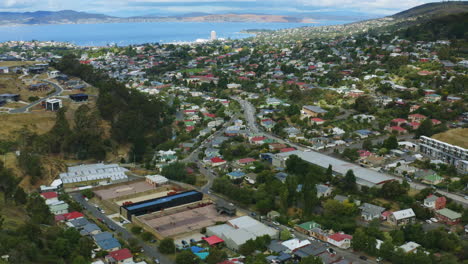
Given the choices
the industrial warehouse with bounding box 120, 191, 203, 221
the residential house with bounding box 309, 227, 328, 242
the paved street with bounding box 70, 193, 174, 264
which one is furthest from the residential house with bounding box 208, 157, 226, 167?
the residential house with bounding box 309, 227, 328, 242

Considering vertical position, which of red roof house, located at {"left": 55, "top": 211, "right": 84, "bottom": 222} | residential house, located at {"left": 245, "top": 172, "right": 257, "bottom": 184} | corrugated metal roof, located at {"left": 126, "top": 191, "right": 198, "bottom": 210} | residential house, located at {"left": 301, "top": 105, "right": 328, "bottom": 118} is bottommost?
red roof house, located at {"left": 55, "top": 211, "right": 84, "bottom": 222}

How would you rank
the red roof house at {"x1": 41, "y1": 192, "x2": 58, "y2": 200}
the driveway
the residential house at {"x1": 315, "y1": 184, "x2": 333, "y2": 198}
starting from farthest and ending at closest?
1. the driveway
2. the red roof house at {"x1": 41, "y1": 192, "x2": 58, "y2": 200}
3. the residential house at {"x1": 315, "y1": 184, "x2": 333, "y2": 198}

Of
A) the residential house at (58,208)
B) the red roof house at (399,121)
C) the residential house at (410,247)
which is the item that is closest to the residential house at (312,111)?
the red roof house at (399,121)

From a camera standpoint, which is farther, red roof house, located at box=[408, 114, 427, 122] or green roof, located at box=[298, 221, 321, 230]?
red roof house, located at box=[408, 114, 427, 122]

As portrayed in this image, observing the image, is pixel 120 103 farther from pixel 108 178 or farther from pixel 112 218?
pixel 112 218

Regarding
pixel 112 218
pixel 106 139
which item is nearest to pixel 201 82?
pixel 106 139

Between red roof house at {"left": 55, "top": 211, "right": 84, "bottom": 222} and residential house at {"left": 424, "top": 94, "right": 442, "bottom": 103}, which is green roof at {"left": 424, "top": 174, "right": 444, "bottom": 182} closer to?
residential house at {"left": 424, "top": 94, "right": 442, "bottom": 103}

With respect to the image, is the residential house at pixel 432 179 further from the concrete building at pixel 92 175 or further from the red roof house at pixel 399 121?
the concrete building at pixel 92 175
